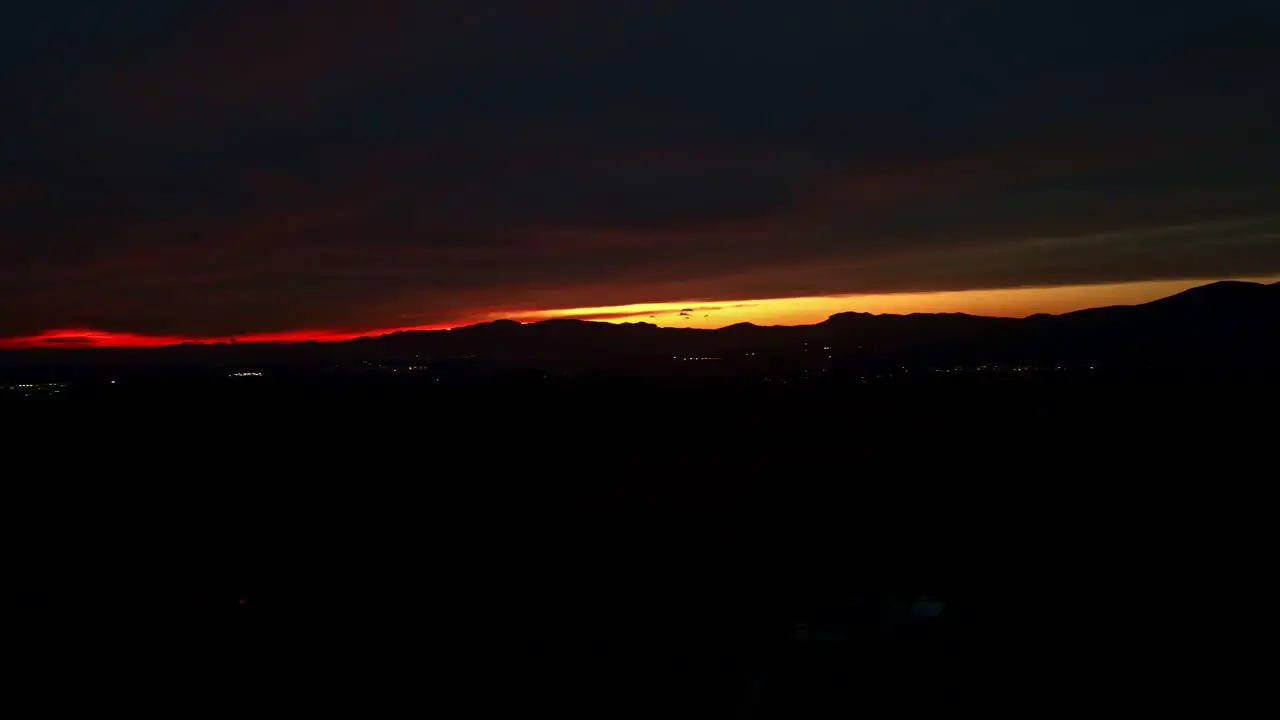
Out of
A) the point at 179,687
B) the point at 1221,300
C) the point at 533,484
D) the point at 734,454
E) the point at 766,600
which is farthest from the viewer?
the point at 1221,300

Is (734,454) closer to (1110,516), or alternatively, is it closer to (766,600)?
(1110,516)

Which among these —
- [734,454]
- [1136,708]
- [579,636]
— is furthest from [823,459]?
[1136,708]

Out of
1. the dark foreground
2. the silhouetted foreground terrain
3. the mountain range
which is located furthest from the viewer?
the mountain range

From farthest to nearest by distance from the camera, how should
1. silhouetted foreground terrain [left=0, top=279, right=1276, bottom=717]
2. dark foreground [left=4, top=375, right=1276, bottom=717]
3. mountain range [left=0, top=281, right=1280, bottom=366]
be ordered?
mountain range [left=0, top=281, right=1280, bottom=366] < silhouetted foreground terrain [left=0, top=279, right=1276, bottom=717] < dark foreground [left=4, top=375, right=1276, bottom=717]

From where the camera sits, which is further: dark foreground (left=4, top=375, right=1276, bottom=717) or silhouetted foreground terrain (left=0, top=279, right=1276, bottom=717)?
silhouetted foreground terrain (left=0, top=279, right=1276, bottom=717)

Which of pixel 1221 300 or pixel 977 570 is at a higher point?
pixel 1221 300
